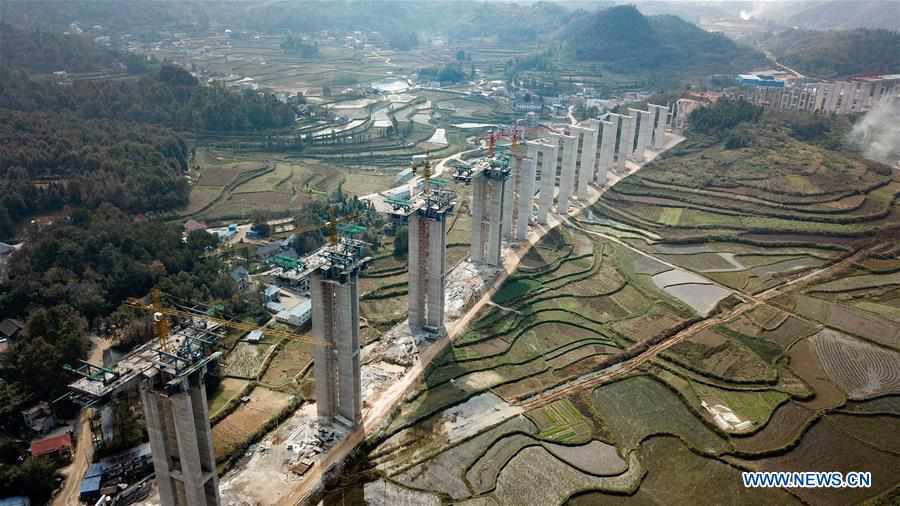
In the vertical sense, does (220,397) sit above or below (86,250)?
below

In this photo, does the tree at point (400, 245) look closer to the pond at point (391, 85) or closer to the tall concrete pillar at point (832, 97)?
Answer: the tall concrete pillar at point (832, 97)

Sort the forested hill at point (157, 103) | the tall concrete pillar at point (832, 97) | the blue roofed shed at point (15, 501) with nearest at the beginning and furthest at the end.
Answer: the blue roofed shed at point (15, 501) < the forested hill at point (157, 103) < the tall concrete pillar at point (832, 97)

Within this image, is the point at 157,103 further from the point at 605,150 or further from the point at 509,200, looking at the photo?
the point at 605,150

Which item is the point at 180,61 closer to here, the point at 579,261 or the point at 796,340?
the point at 579,261

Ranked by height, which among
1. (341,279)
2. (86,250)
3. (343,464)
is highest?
(341,279)

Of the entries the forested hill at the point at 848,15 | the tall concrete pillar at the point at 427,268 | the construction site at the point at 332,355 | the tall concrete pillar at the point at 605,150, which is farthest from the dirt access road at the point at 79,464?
the forested hill at the point at 848,15

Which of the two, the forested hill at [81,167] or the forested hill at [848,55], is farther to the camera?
the forested hill at [848,55]

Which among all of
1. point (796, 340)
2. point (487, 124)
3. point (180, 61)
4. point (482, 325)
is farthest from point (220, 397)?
point (180, 61)

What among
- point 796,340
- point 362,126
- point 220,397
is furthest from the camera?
point 362,126
